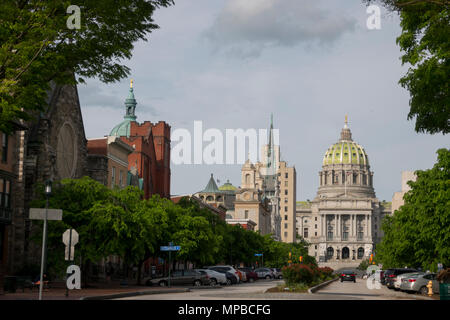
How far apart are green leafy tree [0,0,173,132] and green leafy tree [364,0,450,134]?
318 inches

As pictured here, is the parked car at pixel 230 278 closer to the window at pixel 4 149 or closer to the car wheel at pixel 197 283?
the car wheel at pixel 197 283

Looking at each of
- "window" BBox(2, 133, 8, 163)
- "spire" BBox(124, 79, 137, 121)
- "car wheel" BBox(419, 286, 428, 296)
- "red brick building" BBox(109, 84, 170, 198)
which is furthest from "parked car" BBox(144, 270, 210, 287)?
"spire" BBox(124, 79, 137, 121)

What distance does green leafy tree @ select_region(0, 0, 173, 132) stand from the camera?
1848 cm

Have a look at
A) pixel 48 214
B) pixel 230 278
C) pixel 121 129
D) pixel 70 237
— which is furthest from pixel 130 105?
pixel 48 214

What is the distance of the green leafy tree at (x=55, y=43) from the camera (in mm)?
18484

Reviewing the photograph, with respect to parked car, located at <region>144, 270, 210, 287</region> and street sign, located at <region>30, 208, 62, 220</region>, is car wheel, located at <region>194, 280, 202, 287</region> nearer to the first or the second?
parked car, located at <region>144, 270, 210, 287</region>

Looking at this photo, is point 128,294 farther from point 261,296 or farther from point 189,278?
point 189,278

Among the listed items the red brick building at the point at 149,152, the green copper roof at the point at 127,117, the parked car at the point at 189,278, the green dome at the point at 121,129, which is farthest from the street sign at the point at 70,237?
the green copper roof at the point at 127,117

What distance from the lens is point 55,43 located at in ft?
65.7

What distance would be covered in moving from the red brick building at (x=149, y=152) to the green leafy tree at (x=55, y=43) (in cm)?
5126

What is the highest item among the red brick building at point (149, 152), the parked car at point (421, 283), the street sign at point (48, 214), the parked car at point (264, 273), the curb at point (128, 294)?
the red brick building at point (149, 152)

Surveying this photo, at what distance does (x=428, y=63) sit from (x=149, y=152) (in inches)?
2214
